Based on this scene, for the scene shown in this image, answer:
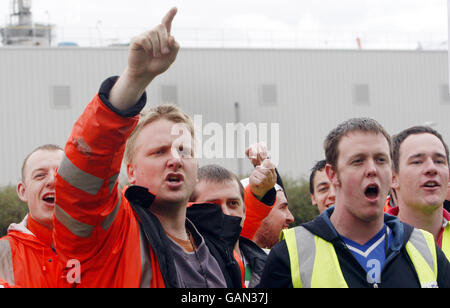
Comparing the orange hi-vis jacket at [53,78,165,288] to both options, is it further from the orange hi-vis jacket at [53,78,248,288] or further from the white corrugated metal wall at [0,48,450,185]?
the white corrugated metal wall at [0,48,450,185]

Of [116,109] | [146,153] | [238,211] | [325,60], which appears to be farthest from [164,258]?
[325,60]

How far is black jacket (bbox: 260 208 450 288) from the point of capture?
3.12 m

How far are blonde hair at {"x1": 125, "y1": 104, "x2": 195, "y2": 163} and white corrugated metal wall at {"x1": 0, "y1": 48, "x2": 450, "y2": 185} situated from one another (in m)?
25.1

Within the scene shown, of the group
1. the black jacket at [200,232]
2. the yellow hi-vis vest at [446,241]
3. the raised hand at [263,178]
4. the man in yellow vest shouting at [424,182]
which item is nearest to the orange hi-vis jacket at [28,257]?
the black jacket at [200,232]

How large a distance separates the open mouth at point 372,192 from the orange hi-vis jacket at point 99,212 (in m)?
1.08

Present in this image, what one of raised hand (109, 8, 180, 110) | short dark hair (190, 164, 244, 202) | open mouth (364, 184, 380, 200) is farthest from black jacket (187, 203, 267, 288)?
raised hand (109, 8, 180, 110)

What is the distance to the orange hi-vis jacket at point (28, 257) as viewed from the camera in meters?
4.02

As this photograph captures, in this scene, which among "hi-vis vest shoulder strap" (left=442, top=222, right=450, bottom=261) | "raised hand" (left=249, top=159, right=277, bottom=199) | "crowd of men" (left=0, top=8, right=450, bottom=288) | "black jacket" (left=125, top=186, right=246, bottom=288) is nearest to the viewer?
"crowd of men" (left=0, top=8, right=450, bottom=288)

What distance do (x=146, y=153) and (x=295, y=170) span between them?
91.8 ft

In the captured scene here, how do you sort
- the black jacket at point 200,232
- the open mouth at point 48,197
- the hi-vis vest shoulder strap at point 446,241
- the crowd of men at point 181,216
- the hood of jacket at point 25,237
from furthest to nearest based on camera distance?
the open mouth at point 48,197, the hood of jacket at point 25,237, the hi-vis vest shoulder strap at point 446,241, the black jacket at point 200,232, the crowd of men at point 181,216

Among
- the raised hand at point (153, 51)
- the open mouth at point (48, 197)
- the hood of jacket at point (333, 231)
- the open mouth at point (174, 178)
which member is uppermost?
the raised hand at point (153, 51)

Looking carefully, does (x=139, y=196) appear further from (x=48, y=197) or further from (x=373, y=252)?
(x=48, y=197)

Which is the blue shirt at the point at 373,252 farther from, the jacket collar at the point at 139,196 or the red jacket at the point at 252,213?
the red jacket at the point at 252,213
